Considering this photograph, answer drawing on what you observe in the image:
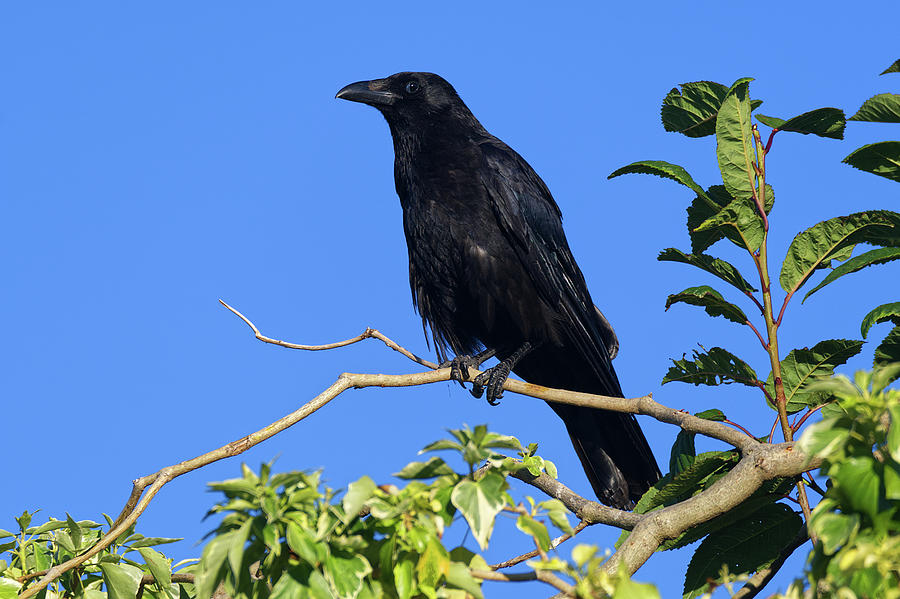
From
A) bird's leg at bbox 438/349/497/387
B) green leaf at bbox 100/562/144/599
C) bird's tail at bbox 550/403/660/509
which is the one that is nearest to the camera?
green leaf at bbox 100/562/144/599

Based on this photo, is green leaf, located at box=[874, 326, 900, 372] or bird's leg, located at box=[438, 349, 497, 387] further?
bird's leg, located at box=[438, 349, 497, 387]

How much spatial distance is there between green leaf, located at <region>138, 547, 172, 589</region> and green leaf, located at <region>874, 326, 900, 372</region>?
2.53m

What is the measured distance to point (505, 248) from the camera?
563 cm

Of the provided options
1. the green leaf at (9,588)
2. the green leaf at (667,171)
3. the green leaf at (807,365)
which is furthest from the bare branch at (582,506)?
the green leaf at (9,588)

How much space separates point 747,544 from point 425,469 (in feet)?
6.18

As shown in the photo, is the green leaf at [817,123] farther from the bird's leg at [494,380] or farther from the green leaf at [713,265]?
the bird's leg at [494,380]

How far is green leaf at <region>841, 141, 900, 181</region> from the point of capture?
305cm

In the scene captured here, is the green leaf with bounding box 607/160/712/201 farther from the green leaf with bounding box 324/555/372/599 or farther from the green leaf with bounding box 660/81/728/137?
the green leaf with bounding box 324/555/372/599

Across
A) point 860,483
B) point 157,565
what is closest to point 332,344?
point 157,565

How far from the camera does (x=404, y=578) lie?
5.99 ft

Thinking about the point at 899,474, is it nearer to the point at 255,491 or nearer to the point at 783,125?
the point at 255,491

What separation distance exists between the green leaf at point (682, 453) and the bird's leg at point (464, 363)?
154cm

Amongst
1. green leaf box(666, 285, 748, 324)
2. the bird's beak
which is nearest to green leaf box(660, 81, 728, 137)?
green leaf box(666, 285, 748, 324)

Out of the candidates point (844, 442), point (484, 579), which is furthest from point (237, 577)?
point (844, 442)
